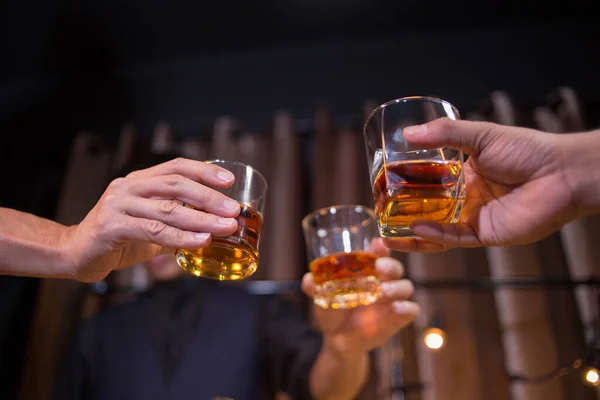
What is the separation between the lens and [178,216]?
2.82 feet

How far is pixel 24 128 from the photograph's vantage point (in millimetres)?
2902

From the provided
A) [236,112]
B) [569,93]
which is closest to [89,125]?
[236,112]

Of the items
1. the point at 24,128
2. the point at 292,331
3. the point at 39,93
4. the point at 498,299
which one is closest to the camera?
the point at 292,331

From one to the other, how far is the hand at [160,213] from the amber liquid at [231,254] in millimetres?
49

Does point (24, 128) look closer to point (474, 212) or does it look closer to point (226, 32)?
point (226, 32)

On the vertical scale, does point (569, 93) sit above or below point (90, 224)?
above

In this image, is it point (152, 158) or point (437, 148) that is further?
point (152, 158)

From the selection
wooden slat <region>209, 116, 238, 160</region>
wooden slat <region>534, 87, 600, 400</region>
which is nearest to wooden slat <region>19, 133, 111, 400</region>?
wooden slat <region>209, 116, 238, 160</region>

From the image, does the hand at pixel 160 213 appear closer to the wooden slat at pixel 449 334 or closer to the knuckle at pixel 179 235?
the knuckle at pixel 179 235

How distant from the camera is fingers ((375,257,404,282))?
119 centimetres

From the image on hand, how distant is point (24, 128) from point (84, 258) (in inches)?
93.4

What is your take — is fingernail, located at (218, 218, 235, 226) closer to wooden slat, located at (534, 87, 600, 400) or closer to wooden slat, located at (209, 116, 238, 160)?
wooden slat, located at (534, 87, 600, 400)

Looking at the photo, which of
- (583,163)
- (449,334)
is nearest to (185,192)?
(583,163)

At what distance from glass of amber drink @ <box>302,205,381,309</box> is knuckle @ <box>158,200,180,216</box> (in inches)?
16.4
